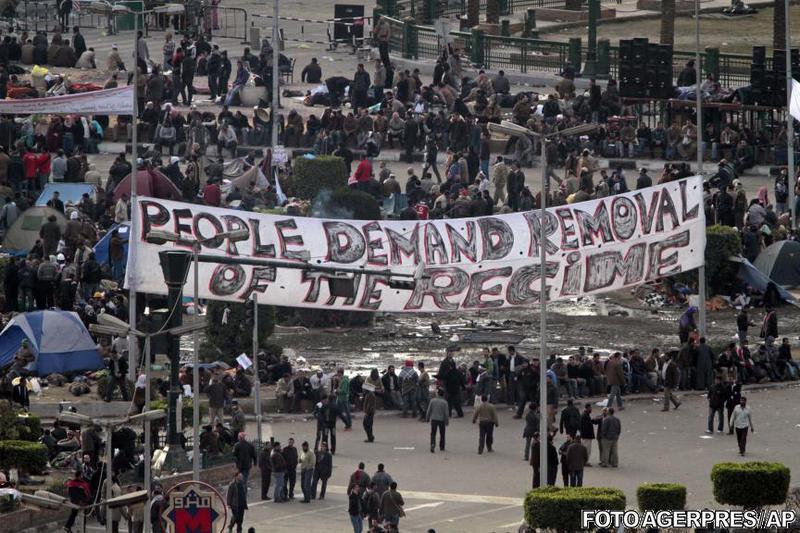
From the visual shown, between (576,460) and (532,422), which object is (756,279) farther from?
(576,460)

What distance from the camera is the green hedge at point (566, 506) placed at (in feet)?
111

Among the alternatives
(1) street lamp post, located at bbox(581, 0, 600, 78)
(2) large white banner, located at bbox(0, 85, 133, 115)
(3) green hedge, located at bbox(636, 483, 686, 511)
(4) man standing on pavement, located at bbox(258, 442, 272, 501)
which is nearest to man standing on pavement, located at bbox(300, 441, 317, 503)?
Result: (4) man standing on pavement, located at bbox(258, 442, 272, 501)

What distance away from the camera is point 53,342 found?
4544cm

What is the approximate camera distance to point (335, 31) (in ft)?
249

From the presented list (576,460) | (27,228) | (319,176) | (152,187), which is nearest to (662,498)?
(576,460)

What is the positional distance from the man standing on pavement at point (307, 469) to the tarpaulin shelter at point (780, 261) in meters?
16.9

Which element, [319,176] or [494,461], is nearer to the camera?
[494,461]

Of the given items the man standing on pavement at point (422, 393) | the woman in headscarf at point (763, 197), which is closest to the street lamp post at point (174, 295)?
the man standing on pavement at point (422, 393)

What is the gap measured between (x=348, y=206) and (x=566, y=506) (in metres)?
18.3

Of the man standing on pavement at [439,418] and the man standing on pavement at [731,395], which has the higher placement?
the man standing on pavement at [731,395]

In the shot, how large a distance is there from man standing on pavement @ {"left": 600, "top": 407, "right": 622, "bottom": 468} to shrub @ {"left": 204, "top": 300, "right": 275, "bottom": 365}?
8.61 metres

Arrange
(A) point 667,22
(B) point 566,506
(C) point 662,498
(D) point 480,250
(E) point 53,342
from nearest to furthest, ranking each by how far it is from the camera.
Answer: (B) point 566,506
(C) point 662,498
(E) point 53,342
(D) point 480,250
(A) point 667,22

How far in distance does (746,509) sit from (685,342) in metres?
12.4

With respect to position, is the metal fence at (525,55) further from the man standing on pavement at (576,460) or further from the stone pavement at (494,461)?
the man standing on pavement at (576,460)
